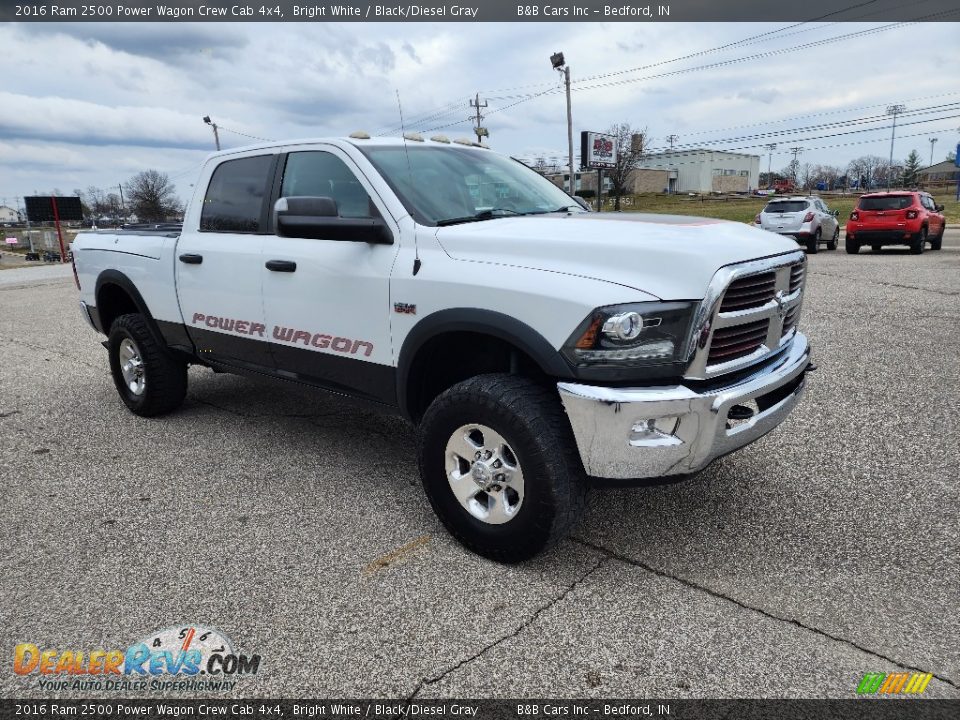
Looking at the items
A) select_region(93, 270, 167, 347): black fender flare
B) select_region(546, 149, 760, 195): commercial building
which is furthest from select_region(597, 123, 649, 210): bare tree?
select_region(93, 270, 167, 347): black fender flare

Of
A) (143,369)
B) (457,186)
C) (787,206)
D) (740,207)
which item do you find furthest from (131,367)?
(740,207)

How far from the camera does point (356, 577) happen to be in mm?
3002

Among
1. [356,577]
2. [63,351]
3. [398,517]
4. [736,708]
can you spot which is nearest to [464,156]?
[398,517]

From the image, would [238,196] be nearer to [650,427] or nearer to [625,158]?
[650,427]

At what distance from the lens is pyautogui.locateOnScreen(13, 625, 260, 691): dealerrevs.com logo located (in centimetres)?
240

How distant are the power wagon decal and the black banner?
1.73 metres

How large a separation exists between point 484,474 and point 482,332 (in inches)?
24.4

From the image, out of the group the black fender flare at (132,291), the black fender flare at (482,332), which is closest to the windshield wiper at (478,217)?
the black fender flare at (482,332)

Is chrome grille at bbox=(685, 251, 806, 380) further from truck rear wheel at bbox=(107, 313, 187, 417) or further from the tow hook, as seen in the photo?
truck rear wheel at bbox=(107, 313, 187, 417)

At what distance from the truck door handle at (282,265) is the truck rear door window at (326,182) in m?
0.39

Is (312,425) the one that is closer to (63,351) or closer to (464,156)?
(464,156)

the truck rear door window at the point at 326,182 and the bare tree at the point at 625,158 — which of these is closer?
the truck rear door window at the point at 326,182

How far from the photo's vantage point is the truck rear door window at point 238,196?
4.20 meters

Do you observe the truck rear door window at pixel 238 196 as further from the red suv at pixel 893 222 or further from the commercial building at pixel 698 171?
the commercial building at pixel 698 171
